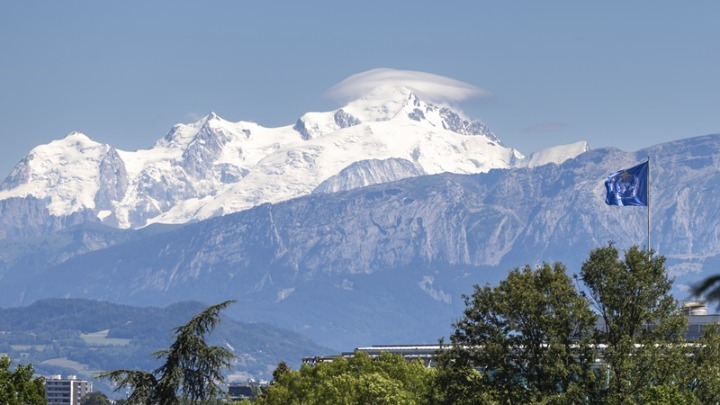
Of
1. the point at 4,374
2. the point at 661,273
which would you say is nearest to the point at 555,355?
the point at 661,273

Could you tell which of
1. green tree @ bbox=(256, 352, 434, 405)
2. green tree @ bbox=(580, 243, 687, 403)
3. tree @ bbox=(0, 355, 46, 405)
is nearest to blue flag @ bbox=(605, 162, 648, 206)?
green tree @ bbox=(256, 352, 434, 405)

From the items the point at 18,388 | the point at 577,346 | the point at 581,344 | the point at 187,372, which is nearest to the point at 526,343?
the point at 577,346

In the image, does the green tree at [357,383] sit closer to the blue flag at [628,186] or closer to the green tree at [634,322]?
the blue flag at [628,186]

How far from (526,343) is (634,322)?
5.61 meters

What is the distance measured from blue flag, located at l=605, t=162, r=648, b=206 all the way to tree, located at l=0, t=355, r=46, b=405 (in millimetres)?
52187

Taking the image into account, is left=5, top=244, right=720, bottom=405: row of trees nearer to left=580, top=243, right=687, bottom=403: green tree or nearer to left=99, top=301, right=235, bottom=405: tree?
left=580, top=243, right=687, bottom=403: green tree

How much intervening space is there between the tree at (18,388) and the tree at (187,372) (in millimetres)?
21248

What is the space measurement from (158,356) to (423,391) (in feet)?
194

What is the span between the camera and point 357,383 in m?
122

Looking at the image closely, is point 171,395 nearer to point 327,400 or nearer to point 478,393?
point 478,393

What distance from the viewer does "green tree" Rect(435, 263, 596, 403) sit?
3511 inches

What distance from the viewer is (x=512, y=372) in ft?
299

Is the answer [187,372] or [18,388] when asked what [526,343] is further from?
[187,372]

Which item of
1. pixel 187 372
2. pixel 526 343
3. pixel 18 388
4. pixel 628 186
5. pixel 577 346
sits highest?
pixel 628 186
